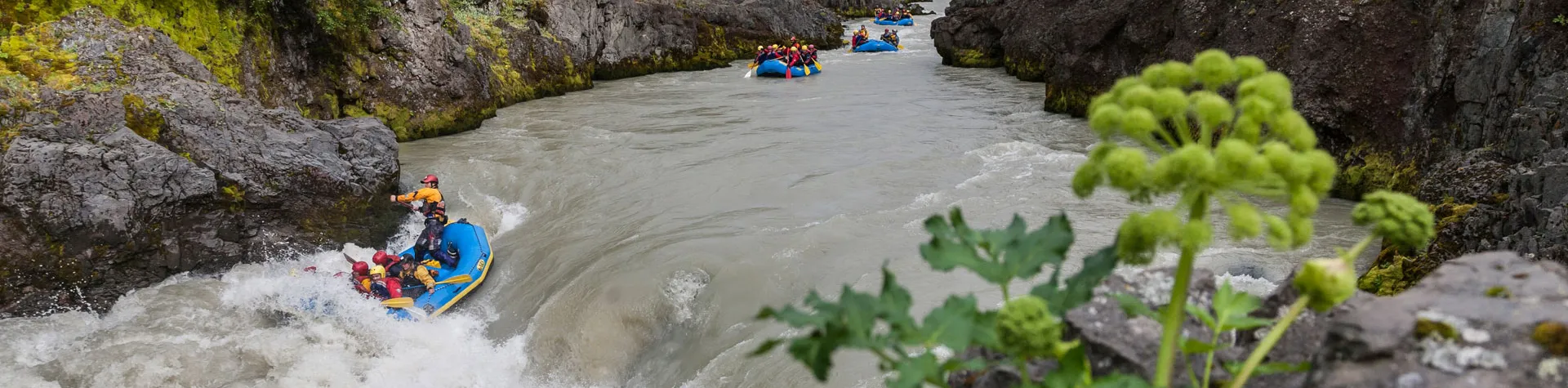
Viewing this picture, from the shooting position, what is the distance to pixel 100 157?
6820mm

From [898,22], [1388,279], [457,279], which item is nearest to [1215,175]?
[1388,279]

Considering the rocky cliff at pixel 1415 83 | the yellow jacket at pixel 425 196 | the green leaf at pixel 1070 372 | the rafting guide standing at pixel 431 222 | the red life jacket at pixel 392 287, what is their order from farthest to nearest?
1. the yellow jacket at pixel 425 196
2. the rafting guide standing at pixel 431 222
3. the red life jacket at pixel 392 287
4. the rocky cliff at pixel 1415 83
5. the green leaf at pixel 1070 372

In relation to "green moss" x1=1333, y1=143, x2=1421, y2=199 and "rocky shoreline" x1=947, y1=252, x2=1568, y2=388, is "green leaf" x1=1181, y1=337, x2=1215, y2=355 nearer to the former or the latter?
"rocky shoreline" x1=947, y1=252, x2=1568, y2=388

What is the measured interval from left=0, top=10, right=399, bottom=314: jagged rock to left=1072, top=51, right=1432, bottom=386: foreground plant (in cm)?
800

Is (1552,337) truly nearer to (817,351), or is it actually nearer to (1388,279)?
(817,351)

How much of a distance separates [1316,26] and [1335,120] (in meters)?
1.14

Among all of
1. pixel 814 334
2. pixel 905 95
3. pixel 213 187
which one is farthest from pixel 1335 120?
pixel 213 187

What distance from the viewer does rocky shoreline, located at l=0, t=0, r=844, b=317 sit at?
6609mm

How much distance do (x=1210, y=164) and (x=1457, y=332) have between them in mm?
510

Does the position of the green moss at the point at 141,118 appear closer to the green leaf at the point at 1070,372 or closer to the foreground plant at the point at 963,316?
the foreground plant at the point at 963,316

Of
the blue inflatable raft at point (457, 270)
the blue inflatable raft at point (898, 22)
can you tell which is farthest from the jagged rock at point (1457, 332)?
the blue inflatable raft at point (898, 22)

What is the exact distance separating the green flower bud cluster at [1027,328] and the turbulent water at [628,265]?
2719 mm

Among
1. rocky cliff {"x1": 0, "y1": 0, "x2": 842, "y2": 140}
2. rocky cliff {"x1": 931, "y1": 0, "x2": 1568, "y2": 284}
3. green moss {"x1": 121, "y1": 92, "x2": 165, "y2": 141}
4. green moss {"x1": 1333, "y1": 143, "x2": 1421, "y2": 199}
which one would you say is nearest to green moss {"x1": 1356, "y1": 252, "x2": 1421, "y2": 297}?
rocky cliff {"x1": 931, "y1": 0, "x2": 1568, "y2": 284}

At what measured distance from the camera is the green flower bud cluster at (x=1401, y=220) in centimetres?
125
